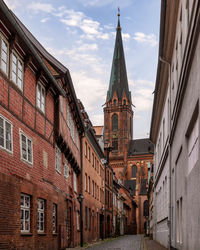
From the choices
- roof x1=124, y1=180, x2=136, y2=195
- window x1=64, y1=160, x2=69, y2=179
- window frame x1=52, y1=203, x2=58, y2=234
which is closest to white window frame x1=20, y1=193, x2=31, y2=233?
window frame x1=52, y1=203, x2=58, y2=234

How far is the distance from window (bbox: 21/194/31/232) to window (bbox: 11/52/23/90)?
367cm

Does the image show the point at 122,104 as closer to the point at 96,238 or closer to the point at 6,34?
the point at 96,238

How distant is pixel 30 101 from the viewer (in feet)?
50.8

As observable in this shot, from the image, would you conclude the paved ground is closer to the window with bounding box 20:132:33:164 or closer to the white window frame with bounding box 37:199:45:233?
the white window frame with bounding box 37:199:45:233

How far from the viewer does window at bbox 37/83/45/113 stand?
16906mm

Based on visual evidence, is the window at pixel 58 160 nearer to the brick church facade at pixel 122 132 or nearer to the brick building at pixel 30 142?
the brick building at pixel 30 142

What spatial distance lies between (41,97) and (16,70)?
3.46 meters

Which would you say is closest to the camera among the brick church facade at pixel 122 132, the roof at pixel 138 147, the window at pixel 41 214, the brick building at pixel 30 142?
the brick building at pixel 30 142

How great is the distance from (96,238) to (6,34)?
2759cm

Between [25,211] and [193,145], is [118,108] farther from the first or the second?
[193,145]

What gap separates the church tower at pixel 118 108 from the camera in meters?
112

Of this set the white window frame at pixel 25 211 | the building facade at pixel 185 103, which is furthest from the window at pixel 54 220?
the building facade at pixel 185 103

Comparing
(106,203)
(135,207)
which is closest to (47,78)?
(106,203)

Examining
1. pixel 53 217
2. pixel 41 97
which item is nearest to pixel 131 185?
pixel 53 217
